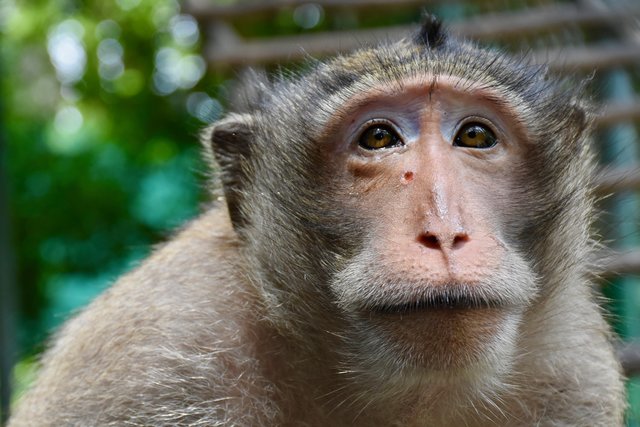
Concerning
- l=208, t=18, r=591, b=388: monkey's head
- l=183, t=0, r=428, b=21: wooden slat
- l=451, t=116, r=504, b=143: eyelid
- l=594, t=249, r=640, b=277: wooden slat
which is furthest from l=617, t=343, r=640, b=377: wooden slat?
l=183, t=0, r=428, b=21: wooden slat

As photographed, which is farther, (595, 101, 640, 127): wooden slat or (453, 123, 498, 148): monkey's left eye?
(595, 101, 640, 127): wooden slat

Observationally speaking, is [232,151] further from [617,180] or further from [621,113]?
[621,113]

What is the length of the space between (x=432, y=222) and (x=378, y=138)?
0.63 meters

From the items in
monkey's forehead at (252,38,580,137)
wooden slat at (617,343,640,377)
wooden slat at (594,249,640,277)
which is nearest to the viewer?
monkey's forehead at (252,38,580,137)

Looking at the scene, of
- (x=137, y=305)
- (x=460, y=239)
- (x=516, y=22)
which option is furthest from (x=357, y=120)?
(x=516, y=22)

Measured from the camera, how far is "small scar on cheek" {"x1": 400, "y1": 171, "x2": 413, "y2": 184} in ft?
10.3

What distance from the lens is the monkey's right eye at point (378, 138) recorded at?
11.2 feet

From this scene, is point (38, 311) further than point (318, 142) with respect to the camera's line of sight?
→ Yes

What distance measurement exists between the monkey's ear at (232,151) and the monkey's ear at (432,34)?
35.3 inches

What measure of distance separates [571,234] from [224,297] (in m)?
1.55

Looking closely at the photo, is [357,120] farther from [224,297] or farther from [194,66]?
[194,66]

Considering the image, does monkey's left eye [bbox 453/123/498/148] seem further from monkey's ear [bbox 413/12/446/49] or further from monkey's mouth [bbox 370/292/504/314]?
monkey's mouth [bbox 370/292/504/314]

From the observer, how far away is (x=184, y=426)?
11.2ft

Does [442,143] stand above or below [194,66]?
above
